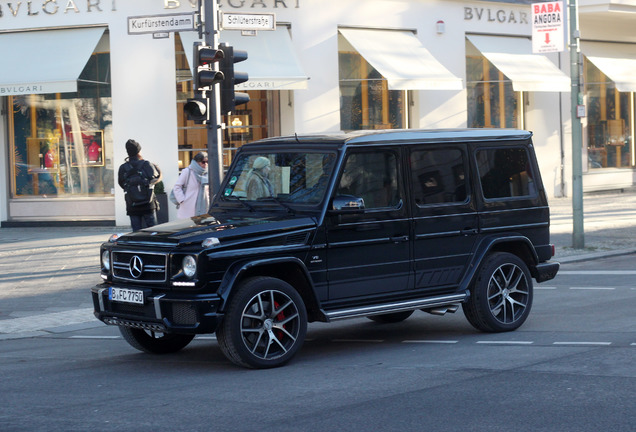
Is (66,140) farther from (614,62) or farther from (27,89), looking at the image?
(614,62)

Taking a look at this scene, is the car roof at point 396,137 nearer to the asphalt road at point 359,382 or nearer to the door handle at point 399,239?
the door handle at point 399,239

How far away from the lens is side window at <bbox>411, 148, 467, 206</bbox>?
348 inches

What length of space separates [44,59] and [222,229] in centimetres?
1406

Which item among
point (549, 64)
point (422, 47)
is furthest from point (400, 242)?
point (549, 64)

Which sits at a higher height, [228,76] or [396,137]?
[228,76]

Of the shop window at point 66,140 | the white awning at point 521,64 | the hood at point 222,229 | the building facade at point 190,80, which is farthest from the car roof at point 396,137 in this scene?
the white awning at point 521,64

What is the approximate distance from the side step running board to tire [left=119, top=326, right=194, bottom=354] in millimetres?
1519

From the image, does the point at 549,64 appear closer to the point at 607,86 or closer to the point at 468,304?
the point at 607,86

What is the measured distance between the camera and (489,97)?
25172 millimetres

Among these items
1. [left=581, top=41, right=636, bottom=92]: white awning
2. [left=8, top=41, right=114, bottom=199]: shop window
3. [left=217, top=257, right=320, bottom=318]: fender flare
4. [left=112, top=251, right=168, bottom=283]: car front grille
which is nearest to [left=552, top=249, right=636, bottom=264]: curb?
[left=217, top=257, right=320, bottom=318]: fender flare

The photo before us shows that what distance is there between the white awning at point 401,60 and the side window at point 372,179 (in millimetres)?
13219

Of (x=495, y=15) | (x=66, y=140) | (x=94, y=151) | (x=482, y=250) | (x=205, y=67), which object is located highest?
(x=495, y=15)

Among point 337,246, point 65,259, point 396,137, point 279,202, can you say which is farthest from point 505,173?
point 65,259

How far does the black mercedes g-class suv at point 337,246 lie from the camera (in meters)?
7.66
